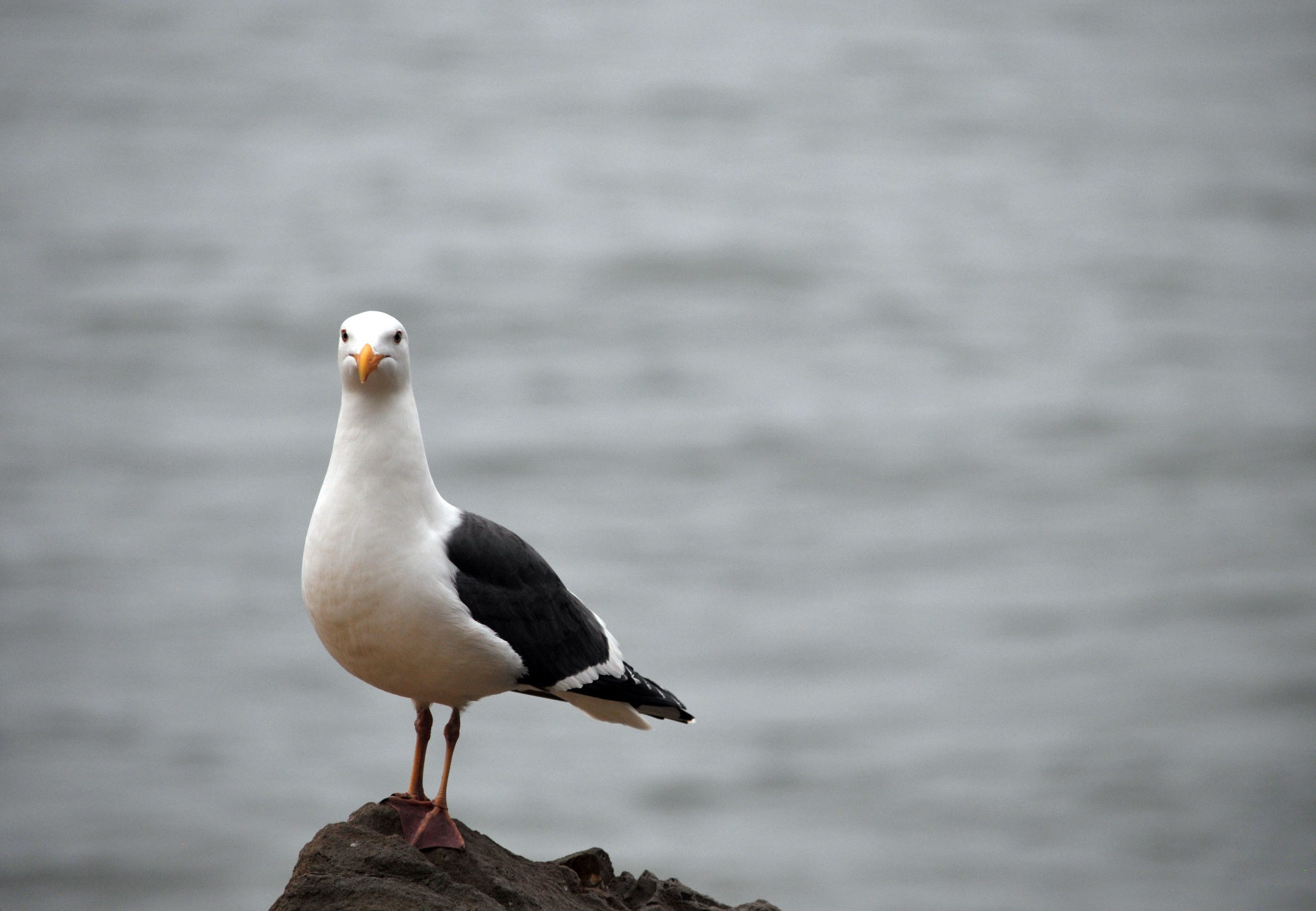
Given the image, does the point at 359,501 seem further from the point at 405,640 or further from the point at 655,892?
the point at 655,892

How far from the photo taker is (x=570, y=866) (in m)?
5.80

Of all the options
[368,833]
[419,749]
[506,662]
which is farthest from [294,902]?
[506,662]

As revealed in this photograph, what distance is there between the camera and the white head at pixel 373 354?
4594mm

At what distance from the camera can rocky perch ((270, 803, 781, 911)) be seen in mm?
4727

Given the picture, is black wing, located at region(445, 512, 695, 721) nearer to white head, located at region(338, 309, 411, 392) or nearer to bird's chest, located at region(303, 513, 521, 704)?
bird's chest, located at region(303, 513, 521, 704)

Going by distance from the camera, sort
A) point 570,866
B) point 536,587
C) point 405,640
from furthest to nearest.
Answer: point 570,866 < point 536,587 < point 405,640

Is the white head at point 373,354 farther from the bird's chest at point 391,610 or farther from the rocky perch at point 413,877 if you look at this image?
the rocky perch at point 413,877

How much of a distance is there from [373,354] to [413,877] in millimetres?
1833

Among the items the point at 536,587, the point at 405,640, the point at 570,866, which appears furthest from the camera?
the point at 570,866

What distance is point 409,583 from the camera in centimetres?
467

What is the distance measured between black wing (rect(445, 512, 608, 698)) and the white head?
607mm

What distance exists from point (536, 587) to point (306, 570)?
34.3 inches

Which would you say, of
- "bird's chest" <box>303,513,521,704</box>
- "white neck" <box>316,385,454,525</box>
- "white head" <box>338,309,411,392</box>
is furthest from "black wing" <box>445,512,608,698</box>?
"white head" <box>338,309,411,392</box>

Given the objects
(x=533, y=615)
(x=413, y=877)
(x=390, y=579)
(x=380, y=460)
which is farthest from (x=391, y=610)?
(x=413, y=877)
